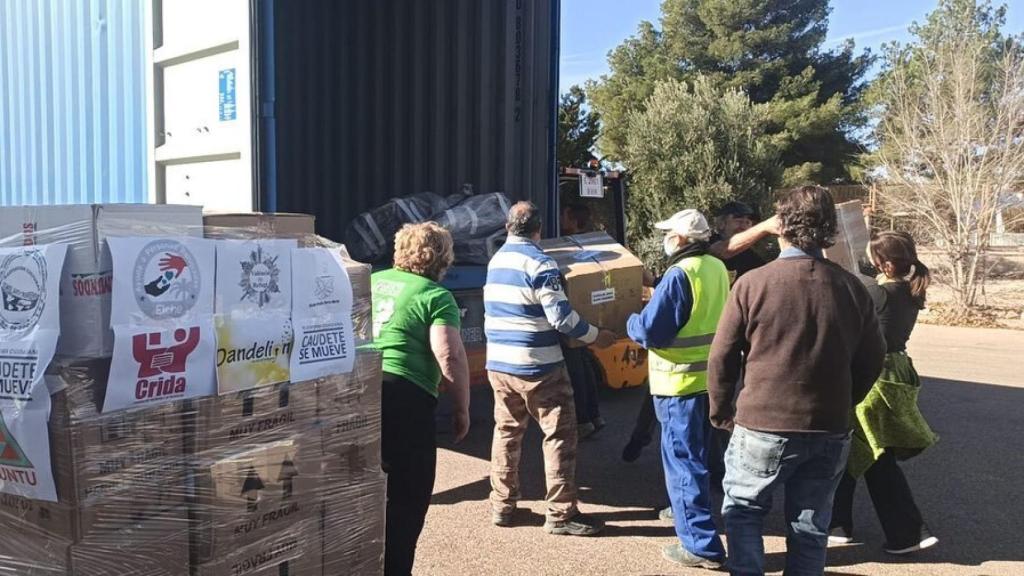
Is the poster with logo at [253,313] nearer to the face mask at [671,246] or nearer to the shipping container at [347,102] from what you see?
the face mask at [671,246]

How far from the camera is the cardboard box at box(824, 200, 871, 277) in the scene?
4.16m

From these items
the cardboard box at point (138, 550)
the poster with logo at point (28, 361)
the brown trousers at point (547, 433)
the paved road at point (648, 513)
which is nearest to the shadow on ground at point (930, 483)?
the paved road at point (648, 513)

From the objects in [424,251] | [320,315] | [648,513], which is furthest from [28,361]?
[648,513]

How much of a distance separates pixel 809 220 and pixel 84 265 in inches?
94.4

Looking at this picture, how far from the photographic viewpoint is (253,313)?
2471mm

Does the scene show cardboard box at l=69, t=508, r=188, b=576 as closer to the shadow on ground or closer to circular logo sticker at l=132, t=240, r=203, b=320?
circular logo sticker at l=132, t=240, r=203, b=320

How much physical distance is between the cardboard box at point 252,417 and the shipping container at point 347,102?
2327 mm

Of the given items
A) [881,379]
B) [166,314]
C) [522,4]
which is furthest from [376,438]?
[522,4]

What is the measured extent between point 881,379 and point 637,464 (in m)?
2.02

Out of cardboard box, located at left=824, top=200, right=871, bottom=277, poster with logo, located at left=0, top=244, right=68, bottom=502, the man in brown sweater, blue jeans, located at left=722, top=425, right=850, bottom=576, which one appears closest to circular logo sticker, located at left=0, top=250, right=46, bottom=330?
poster with logo, located at left=0, top=244, right=68, bottom=502

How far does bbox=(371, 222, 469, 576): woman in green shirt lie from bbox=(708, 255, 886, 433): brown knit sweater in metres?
1.10

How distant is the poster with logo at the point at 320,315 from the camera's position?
2.62m

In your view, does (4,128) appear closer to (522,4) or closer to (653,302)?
(522,4)

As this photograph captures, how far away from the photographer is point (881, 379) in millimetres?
4039
